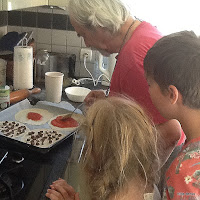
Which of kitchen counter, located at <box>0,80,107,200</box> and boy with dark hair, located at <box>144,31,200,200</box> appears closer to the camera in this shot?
boy with dark hair, located at <box>144,31,200,200</box>

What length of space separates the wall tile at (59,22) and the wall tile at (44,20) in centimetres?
3

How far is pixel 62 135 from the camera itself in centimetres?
128

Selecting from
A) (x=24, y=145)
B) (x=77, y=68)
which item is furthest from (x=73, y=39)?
(x=24, y=145)

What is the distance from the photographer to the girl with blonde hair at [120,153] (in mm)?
811

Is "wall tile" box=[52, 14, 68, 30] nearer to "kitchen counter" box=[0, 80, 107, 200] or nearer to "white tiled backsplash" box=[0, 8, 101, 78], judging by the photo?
"white tiled backsplash" box=[0, 8, 101, 78]

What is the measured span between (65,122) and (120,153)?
0.64 meters

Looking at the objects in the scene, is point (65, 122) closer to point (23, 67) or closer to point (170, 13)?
point (23, 67)

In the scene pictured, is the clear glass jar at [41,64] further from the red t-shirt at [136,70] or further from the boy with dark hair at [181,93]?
the boy with dark hair at [181,93]

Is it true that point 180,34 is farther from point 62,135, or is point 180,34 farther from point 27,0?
point 27,0

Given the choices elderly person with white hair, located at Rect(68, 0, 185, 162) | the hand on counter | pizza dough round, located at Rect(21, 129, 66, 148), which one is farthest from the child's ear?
pizza dough round, located at Rect(21, 129, 66, 148)

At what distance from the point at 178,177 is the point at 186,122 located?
0.17 meters

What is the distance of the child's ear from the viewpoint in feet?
2.76

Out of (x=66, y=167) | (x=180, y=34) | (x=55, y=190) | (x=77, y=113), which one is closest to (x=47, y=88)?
(x=77, y=113)

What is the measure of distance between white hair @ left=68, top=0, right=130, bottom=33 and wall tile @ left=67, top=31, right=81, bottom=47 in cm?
89
